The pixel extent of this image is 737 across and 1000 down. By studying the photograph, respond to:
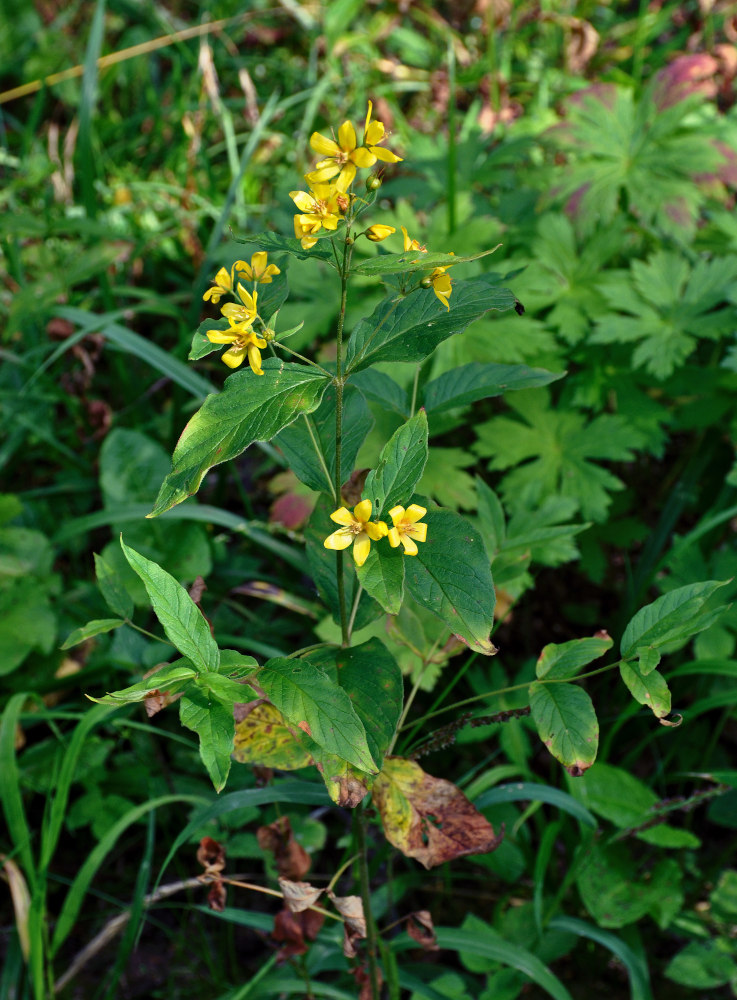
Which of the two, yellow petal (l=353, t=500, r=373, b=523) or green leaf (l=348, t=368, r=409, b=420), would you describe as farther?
green leaf (l=348, t=368, r=409, b=420)

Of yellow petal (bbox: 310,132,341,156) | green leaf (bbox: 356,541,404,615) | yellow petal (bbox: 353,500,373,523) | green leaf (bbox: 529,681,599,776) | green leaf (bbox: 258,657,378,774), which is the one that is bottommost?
green leaf (bbox: 529,681,599,776)

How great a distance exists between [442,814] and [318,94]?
284 cm

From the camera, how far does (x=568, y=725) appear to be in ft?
3.09

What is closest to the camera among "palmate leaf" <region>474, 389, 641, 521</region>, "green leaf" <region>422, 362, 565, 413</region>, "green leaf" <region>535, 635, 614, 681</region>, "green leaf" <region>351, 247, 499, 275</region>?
"green leaf" <region>351, 247, 499, 275</region>

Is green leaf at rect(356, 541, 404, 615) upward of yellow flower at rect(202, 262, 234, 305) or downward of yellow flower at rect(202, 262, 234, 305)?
downward

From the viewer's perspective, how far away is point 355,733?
2.72 ft

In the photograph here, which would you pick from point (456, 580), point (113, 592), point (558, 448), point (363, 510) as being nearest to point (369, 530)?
point (363, 510)

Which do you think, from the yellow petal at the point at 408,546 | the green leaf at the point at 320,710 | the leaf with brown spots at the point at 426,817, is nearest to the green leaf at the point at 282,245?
the yellow petal at the point at 408,546

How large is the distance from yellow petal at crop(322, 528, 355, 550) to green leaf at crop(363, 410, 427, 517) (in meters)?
0.04

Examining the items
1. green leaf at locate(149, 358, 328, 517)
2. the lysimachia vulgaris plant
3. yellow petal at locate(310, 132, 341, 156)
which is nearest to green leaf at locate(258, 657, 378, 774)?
the lysimachia vulgaris plant

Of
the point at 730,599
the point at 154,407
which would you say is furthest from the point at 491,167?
the point at 730,599

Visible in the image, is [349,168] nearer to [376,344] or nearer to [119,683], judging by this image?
[376,344]

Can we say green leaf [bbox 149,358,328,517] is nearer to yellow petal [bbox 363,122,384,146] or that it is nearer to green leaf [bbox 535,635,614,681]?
yellow petal [bbox 363,122,384,146]

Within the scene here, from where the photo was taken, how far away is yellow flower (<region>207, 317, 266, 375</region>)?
839 mm
